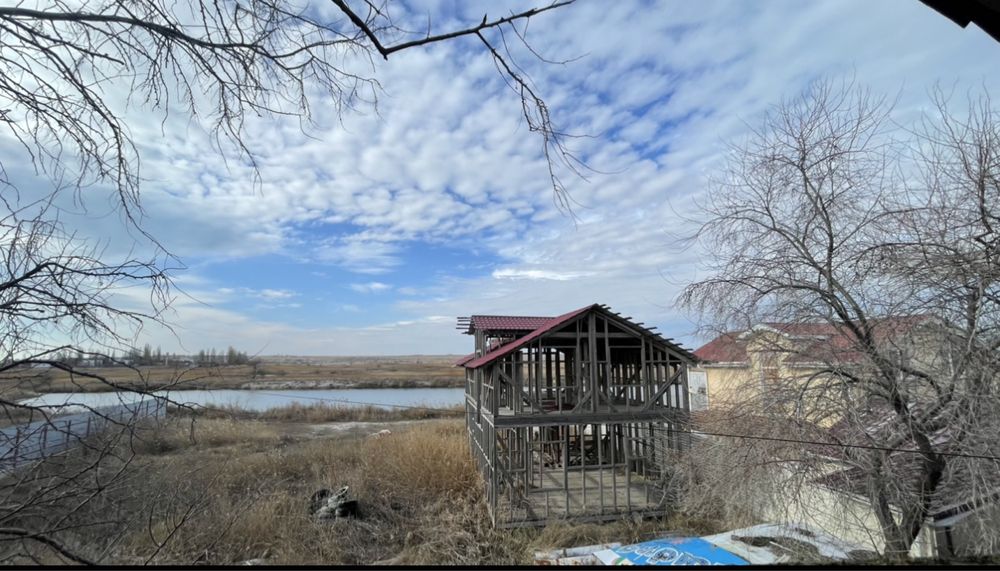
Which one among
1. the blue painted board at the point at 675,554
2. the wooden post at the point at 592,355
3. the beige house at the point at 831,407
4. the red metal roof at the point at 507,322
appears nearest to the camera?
the beige house at the point at 831,407

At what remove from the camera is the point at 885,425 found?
18.1 ft

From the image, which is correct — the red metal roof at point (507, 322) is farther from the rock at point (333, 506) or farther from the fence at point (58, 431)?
the fence at point (58, 431)

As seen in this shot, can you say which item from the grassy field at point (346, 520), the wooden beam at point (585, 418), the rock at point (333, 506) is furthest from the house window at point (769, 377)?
the rock at point (333, 506)

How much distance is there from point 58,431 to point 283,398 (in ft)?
137

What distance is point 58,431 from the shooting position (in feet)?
6.75

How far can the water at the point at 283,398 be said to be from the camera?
2133 mm

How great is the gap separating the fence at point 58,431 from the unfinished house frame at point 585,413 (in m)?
8.84

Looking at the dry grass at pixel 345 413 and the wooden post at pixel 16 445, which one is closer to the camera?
the wooden post at pixel 16 445

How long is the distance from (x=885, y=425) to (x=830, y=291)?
Result: 1758 mm

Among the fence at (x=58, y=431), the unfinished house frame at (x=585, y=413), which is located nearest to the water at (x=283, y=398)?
the fence at (x=58, y=431)

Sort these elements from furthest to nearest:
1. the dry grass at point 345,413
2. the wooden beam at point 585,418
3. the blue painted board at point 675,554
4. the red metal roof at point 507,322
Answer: the dry grass at point 345,413
the red metal roof at point 507,322
the wooden beam at point 585,418
the blue painted board at point 675,554

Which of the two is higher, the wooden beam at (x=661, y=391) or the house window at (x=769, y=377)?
the house window at (x=769, y=377)

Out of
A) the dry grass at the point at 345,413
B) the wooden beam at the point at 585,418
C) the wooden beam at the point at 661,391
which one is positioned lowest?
the dry grass at the point at 345,413

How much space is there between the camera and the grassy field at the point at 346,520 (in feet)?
22.3
